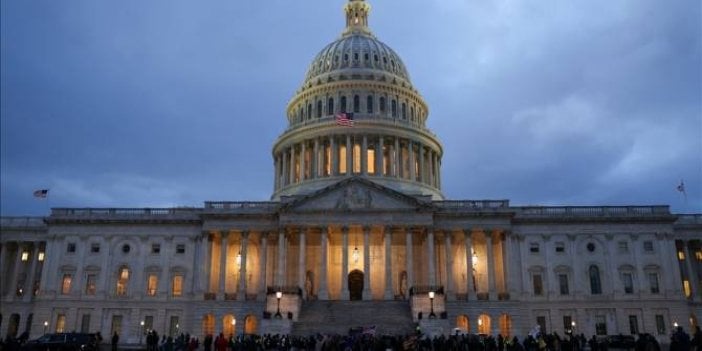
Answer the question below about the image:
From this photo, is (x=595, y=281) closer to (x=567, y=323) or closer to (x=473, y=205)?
(x=567, y=323)

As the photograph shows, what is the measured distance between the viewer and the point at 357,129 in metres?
81.7

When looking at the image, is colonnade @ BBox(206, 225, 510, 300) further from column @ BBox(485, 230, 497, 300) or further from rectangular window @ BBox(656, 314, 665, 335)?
rectangular window @ BBox(656, 314, 665, 335)

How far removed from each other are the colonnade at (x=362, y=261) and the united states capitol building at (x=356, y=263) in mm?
154

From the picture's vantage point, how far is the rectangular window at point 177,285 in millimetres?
67562

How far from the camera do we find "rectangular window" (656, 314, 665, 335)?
6431 cm

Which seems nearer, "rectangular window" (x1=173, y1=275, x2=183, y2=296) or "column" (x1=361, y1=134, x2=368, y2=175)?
"rectangular window" (x1=173, y1=275, x2=183, y2=296)

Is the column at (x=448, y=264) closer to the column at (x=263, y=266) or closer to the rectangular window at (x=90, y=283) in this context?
the column at (x=263, y=266)

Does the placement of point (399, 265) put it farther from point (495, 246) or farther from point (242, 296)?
point (242, 296)

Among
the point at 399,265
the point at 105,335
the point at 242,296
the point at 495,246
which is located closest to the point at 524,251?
the point at 495,246

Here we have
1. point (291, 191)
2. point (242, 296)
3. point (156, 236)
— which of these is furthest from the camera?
point (291, 191)

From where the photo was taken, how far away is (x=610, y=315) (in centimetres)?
6506

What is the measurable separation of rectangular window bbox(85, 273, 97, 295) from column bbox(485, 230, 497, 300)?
42.3 m

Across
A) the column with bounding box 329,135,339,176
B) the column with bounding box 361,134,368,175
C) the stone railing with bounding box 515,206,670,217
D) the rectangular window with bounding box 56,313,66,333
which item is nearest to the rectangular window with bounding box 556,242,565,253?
the stone railing with bounding box 515,206,670,217

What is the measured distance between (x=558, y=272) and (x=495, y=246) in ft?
23.1
